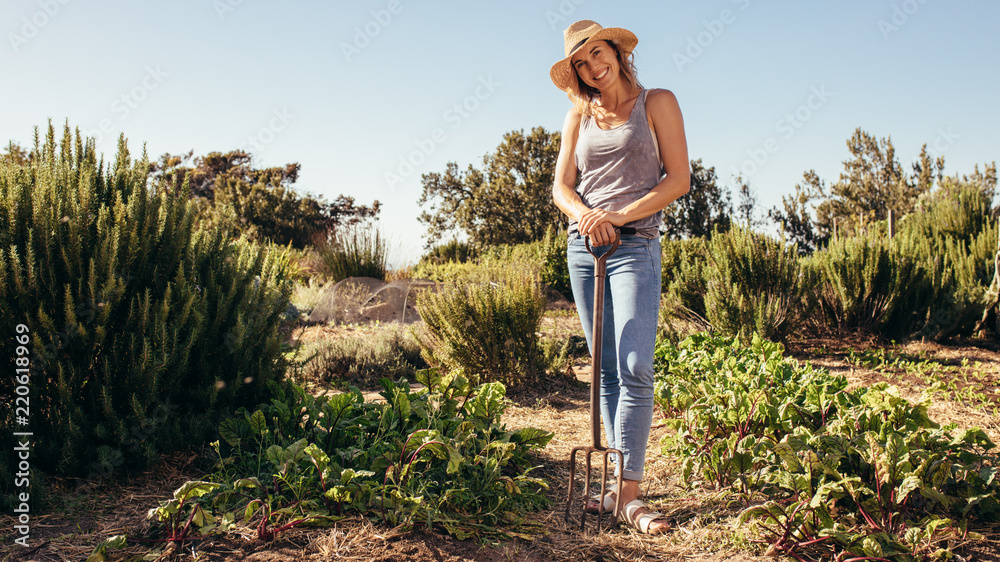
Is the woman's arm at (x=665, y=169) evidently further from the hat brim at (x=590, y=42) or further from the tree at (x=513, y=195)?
the tree at (x=513, y=195)

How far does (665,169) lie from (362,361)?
3.91 meters

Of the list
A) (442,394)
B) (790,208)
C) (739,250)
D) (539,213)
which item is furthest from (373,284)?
(790,208)

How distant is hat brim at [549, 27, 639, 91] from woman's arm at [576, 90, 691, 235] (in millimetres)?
249

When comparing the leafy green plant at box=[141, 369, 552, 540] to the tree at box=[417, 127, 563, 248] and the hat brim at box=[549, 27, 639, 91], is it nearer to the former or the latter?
the hat brim at box=[549, 27, 639, 91]

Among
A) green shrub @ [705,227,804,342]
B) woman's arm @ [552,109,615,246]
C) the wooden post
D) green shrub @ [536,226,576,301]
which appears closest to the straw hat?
woman's arm @ [552,109,615,246]

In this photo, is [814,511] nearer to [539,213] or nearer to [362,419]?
[362,419]

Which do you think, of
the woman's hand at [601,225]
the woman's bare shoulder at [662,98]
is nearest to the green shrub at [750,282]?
the woman's bare shoulder at [662,98]

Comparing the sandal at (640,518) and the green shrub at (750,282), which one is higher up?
the green shrub at (750,282)

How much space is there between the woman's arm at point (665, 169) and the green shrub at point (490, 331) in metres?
2.39

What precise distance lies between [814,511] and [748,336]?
3.80 metres

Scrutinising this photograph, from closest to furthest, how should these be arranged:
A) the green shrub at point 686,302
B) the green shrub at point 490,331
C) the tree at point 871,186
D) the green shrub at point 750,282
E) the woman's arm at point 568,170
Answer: the woman's arm at point 568,170
the green shrub at point 490,331
the green shrub at point 750,282
the green shrub at point 686,302
the tree at point 871,186

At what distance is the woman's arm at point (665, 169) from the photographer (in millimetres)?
2250

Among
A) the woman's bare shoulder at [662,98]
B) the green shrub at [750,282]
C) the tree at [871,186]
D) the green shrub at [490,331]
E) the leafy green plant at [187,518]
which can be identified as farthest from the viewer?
the tree at [871,186]

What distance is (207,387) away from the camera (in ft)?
8.97
